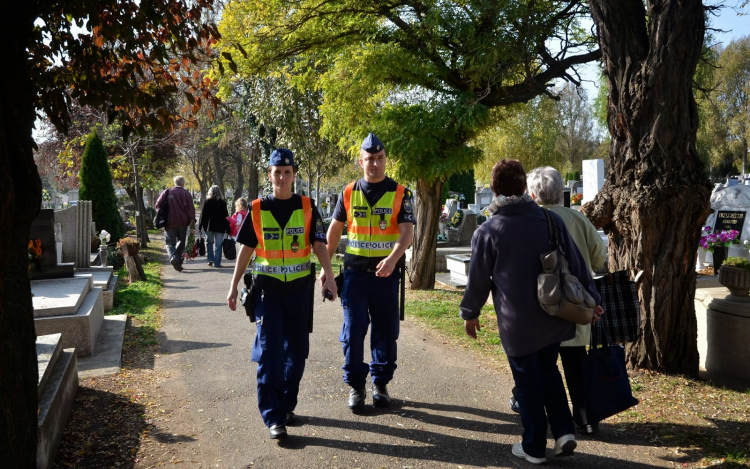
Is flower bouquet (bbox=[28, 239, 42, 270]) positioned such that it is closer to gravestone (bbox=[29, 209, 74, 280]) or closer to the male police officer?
gravestone (bbox=[29, 209, 74, 280])

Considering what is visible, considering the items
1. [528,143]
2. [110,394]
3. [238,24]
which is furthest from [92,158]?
[528,143]

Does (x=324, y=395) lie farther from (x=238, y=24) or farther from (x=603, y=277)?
(x=238, y=24)

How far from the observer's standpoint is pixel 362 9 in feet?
32.6

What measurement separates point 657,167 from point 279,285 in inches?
130

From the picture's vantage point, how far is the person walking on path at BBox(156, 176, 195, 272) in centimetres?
1423

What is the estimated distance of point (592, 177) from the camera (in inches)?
597

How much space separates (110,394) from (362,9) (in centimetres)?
681

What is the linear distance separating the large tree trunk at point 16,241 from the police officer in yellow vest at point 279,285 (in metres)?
1.41

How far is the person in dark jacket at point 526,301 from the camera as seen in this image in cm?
384

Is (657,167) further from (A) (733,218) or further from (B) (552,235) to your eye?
(A) (733,218)

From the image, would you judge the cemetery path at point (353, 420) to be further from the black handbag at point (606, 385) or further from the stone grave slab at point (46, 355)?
the stone grave slab at point (46, 355)

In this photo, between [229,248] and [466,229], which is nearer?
[229,248]

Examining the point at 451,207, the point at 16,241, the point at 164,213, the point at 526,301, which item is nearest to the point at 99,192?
the point at 164,213

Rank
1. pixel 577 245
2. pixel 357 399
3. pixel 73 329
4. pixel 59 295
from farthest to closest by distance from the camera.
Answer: pixel 59 295 < pixel 73 329 < pixel 357 399 < pixel 577 245
